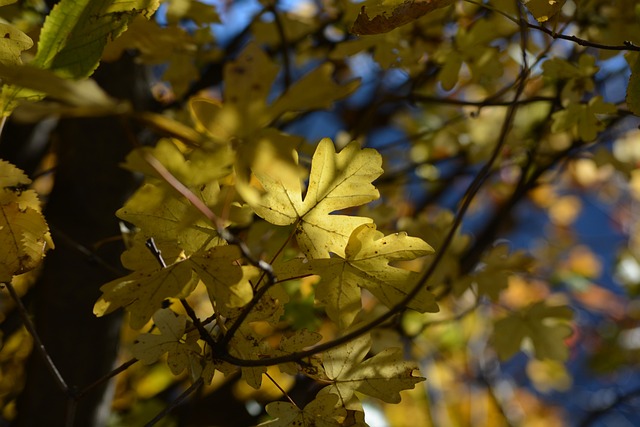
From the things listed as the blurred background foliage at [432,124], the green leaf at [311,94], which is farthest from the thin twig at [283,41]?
the green leaf at [311,94]

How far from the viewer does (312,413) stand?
1.90 feet

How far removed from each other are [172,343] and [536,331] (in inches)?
24.1

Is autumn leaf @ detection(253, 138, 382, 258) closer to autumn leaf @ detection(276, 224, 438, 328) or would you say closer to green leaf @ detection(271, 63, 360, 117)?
autumn leaf @ detection(276, 224, 438, 328)

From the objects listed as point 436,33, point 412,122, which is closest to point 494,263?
point 436,33

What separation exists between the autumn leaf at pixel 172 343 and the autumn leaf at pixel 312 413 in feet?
0.30

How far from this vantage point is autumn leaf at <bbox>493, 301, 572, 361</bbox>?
0.93 meters

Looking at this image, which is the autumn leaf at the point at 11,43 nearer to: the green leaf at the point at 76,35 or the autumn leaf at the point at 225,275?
the green leaf at the point at 76,35

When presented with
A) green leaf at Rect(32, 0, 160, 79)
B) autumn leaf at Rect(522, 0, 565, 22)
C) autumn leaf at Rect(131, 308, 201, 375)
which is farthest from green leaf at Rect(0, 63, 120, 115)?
autumn leaf at Rect(522, 0, 565, 22)

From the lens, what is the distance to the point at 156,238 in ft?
1.81

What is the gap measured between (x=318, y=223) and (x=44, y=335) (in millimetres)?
661

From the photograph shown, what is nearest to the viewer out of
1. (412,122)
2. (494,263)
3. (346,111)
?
(494,263)

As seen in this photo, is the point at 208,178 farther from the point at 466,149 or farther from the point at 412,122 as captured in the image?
the point at 412,122

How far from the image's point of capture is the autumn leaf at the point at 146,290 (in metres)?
0.52

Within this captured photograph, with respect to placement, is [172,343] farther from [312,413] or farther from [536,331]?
[536,331]
